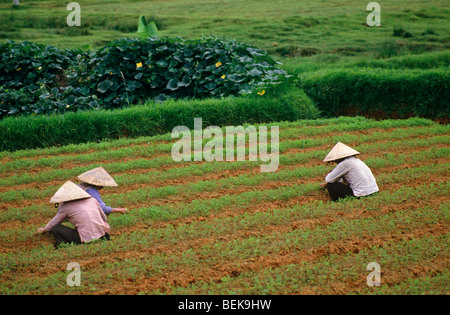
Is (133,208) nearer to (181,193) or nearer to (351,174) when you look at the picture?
(181,193)

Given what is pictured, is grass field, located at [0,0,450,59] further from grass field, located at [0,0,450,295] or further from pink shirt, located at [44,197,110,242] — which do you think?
pink shirt, located at [44,197,110,242]

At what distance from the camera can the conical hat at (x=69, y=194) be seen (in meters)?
5.43

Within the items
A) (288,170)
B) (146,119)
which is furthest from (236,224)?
(146,119)

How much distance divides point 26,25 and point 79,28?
2346 mm

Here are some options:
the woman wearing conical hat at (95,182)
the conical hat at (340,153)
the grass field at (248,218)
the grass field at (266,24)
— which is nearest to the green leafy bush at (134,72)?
the grass field at (248,218)

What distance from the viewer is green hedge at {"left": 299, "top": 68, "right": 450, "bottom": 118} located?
35.6 feet

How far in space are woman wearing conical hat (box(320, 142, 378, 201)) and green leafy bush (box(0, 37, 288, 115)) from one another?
4.57 m

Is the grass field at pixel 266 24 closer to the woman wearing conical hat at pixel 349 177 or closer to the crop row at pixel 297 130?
the crop row at pixel 297 130

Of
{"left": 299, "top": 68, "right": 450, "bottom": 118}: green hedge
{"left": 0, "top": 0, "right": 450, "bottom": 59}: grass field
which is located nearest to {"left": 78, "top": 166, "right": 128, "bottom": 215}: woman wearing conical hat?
{"left": 299, "top": 68, "right": 450, "bottom": 118}: green hedge

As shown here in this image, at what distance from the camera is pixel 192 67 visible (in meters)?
11.5

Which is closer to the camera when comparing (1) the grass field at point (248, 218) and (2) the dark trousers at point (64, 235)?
(1) the grass field at point (248, 218)

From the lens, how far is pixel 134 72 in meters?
11.4

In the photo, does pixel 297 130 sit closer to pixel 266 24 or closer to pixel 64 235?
pixel 64 235

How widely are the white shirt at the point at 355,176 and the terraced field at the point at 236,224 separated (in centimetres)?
17
